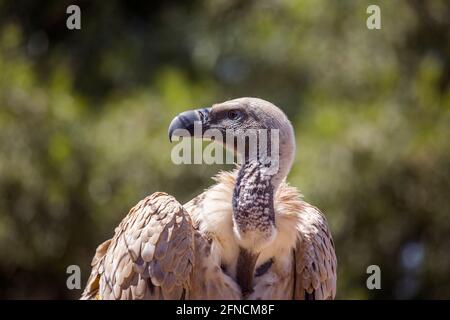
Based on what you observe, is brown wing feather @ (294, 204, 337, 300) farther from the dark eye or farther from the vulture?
the dark eye

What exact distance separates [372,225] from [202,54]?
3.04 meters

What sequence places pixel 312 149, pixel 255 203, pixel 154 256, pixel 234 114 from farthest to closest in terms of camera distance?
1. pixel 312 149
2. pixel 234 114
3. pixel 154 256
4. pixel 255 203

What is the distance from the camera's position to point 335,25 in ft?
32.1

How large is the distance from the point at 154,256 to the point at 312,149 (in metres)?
4.66

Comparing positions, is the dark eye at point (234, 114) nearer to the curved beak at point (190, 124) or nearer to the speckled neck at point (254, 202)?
the curved beak at point (190, 124)

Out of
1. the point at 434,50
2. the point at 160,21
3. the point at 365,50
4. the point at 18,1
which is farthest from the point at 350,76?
the point at 18,1

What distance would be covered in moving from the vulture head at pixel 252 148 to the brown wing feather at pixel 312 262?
282mm

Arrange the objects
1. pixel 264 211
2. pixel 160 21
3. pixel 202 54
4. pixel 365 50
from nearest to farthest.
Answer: pixel 264 211 → pixel 365 50 → pixel 202 54 → pixel 160 21

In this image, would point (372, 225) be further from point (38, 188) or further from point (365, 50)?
point (38, 188)

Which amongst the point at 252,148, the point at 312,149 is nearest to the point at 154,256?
the point at 252,148

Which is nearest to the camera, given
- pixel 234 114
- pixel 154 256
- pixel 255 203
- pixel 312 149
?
pixel 255 203

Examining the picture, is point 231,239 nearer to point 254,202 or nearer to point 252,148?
point 254,202

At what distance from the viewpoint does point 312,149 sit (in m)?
8.48

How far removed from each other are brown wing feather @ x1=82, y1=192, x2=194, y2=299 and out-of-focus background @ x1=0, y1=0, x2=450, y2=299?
3984 mm
